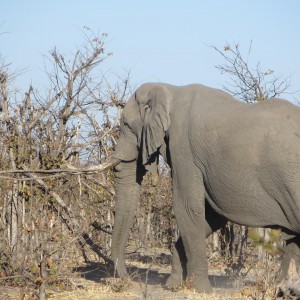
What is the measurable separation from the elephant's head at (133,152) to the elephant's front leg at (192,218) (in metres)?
0.55

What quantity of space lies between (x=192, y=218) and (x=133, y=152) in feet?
4.15

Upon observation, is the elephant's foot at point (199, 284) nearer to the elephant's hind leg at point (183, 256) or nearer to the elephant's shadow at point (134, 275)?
the elephant's hind leg at point (183, 256)

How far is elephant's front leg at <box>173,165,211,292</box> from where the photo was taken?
959 centimetres

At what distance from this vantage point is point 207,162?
31.1 feet

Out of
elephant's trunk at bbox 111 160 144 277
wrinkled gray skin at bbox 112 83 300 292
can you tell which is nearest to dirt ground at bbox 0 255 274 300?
wrinkled gray skin at bbox 112 83 300 292

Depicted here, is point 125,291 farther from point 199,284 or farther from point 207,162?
point 207,162

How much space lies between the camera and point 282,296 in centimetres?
579

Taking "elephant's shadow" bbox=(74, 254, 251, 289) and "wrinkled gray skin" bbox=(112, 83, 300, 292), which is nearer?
"wrinkled gray skin" bbox=(112, 83, 300, 292)

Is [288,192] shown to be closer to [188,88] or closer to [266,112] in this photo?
[266,112]

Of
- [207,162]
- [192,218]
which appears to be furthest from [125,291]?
[207,162]

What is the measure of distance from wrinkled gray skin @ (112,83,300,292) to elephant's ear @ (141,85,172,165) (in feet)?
0.04

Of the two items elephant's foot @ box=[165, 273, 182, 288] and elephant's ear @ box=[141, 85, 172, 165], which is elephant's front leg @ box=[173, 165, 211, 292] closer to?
elephant's foot @ box=[165, 273, 182, 288]

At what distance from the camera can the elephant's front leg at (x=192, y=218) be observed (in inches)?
377

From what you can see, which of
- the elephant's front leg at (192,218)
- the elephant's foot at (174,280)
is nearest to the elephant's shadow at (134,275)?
the elephant's foot at (174,280)
